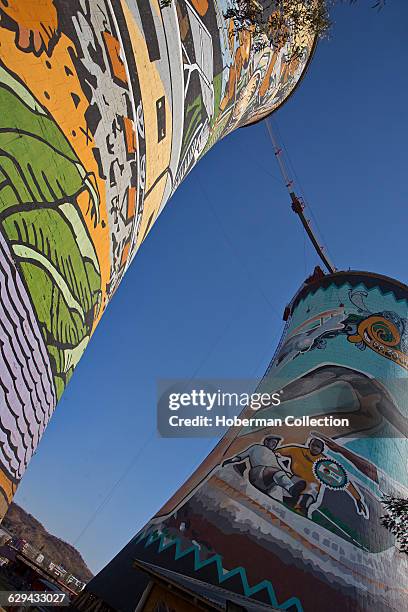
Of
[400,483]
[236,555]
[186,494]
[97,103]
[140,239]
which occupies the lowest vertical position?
[236,555]

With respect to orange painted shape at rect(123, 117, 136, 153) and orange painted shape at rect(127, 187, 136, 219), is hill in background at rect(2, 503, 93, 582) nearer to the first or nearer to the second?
orange painted shape at rect(127, 187, 136, 219)

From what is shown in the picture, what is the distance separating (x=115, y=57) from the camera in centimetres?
289

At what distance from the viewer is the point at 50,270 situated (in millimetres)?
2594

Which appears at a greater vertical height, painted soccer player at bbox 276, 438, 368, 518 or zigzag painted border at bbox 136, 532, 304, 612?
painted soccer player at bbox 276, 438, 368, 518

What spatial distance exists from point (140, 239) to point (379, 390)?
6.16 m

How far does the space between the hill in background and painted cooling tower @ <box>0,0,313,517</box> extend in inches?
1507

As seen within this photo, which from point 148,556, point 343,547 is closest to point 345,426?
point 343,547

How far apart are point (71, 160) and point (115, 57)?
2.92ft

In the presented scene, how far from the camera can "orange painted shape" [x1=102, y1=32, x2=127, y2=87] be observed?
278 centimetres

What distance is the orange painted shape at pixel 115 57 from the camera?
278 cm

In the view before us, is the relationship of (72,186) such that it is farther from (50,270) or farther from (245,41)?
(245,41)

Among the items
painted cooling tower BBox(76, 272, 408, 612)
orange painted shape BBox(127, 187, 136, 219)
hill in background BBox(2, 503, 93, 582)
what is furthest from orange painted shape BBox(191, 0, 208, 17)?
hill in background BBox(2, 503, 93, 582)

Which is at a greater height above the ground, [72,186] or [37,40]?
[37,40]

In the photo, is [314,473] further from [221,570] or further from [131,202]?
[131,202]
